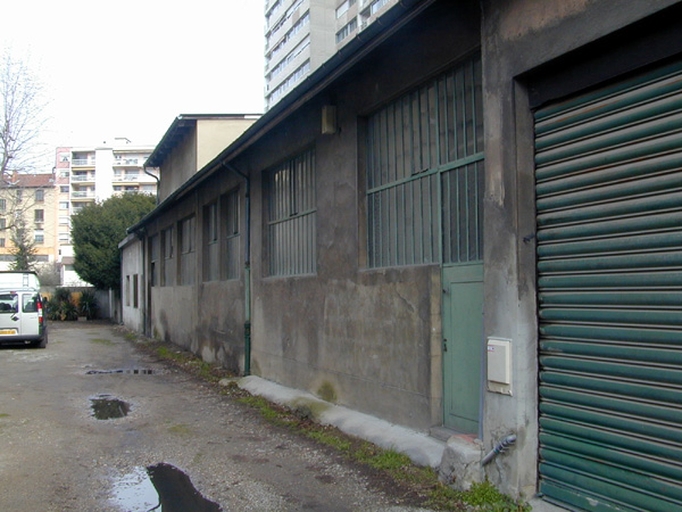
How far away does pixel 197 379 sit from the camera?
13172 mm

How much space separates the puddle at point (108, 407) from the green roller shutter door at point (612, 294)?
6690 millimetres

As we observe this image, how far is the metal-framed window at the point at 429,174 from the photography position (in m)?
6.05

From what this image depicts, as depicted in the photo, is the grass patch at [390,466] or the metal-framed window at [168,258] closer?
the grass patch at [390,466]

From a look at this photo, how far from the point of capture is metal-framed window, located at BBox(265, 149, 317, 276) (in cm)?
977

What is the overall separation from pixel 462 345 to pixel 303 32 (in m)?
75.1

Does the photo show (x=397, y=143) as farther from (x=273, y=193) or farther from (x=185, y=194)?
(x=185, y=194)

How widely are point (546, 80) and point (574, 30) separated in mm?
508

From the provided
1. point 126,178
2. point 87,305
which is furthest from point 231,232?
point 126,178

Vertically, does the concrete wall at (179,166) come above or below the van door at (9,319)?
above

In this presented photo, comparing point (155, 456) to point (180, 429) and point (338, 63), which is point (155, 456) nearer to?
point (180, 429)

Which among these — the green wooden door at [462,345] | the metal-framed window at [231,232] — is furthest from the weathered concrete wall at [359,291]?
the metal-framed window at [231,232]

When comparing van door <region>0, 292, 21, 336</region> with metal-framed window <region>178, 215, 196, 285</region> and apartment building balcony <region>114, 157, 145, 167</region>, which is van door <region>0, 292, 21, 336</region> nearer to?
metal-framed window <region>178, 215, 196, 285</region>

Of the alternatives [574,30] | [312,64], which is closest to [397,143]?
[574,30]

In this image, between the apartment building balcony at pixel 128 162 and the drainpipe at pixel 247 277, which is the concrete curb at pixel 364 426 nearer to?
the drainpipe at pixel 247 277
